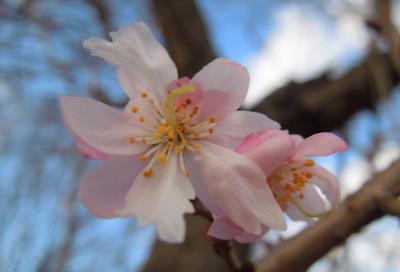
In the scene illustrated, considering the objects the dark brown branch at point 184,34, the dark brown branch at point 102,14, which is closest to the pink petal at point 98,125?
the dark brown branch at point 184,34

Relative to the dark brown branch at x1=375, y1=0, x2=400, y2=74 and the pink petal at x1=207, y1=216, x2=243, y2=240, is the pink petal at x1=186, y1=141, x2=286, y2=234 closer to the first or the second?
the pink petal at x1=207, y1=216, x2=243, y2=240

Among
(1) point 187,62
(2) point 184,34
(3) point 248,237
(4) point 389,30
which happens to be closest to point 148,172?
(3) point 248,237

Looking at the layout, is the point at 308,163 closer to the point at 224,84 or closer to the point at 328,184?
the point at 328,184

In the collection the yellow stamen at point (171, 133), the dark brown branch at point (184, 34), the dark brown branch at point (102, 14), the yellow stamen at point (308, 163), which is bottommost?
the dark brown branch at point (102, 14)

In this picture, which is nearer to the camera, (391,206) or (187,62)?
(391,206)

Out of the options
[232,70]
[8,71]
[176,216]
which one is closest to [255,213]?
[176,216]

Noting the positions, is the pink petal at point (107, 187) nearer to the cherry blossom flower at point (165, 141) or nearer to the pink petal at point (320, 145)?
the cherry blossom flower at point (165, 141)
